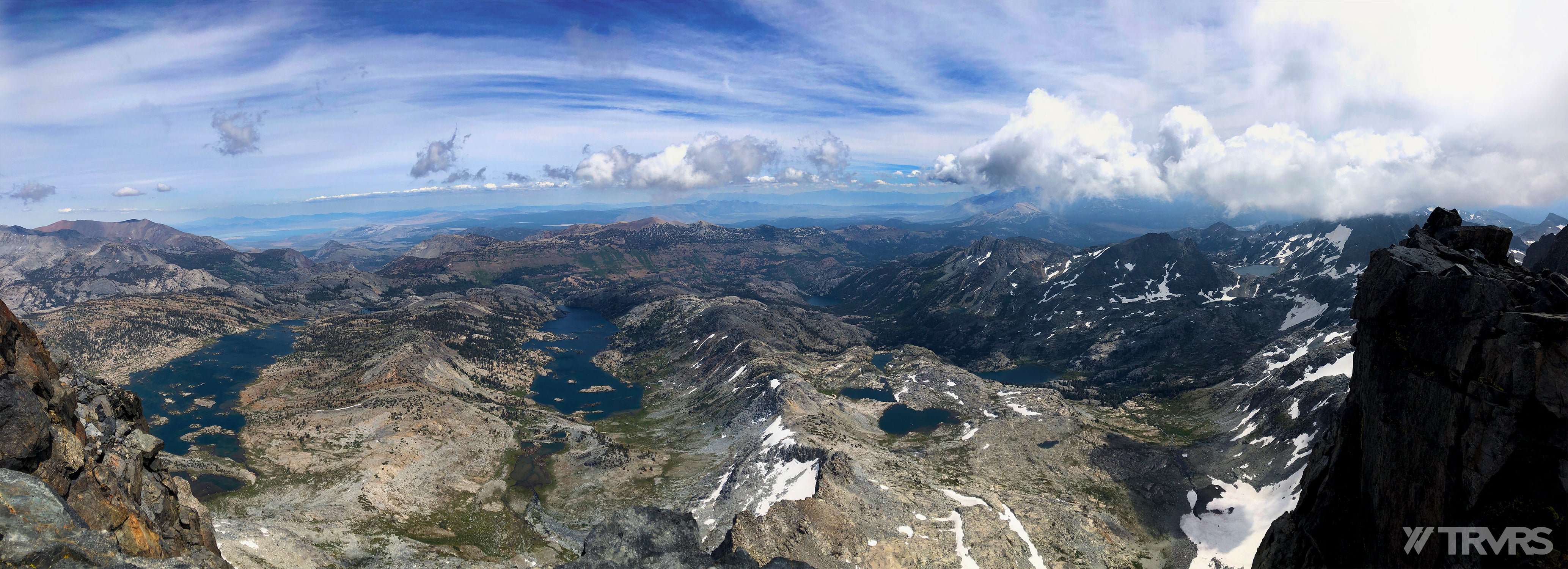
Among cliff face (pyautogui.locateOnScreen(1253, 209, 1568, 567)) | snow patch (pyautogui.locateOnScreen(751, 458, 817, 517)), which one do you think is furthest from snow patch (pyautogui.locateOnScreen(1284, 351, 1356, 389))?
cliff face (pyautogui.locateOnScreen(1253, 209, 1568, 567))

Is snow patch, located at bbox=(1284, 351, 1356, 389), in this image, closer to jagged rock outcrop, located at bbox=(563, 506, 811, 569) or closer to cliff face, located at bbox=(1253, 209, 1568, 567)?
cliff face, located at bbox=(1253, 209, 1568, 567)

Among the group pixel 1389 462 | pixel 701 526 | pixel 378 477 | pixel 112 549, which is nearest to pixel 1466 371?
pixel 1389 462

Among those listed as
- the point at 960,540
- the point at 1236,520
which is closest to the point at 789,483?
the point at 960,540

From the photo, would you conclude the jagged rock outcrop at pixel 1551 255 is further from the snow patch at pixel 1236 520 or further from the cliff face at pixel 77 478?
the cliff face at pixel 77 478

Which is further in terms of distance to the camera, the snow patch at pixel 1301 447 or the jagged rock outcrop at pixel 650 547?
the snow patch at pixel 1301 447

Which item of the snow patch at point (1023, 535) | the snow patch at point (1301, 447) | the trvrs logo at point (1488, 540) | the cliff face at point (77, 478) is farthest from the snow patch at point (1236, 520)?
the cliff face at point (77, 478)

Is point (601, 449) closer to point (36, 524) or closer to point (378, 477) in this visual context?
point (378, 477)
